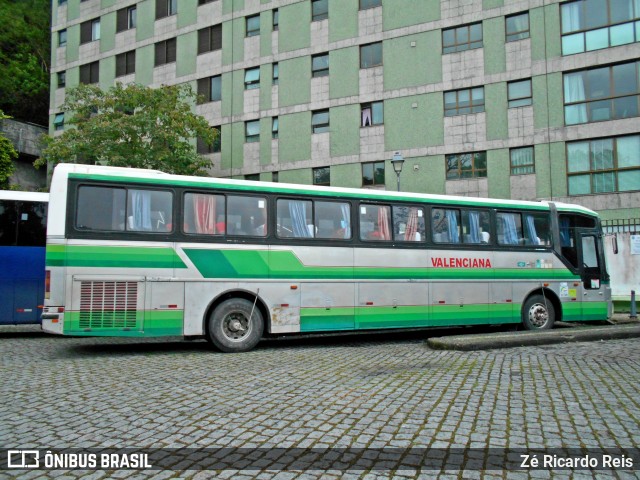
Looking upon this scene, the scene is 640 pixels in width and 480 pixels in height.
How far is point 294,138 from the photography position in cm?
3027

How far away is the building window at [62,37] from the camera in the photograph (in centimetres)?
3953

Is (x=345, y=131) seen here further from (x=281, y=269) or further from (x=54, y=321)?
(x=54, y=321)

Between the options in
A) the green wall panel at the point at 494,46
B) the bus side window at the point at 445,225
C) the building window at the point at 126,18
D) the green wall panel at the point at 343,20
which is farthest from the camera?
the building window at the point at 126,18

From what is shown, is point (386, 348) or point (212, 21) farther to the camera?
point (212, 21)

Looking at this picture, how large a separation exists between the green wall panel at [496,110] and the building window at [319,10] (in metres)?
9.97

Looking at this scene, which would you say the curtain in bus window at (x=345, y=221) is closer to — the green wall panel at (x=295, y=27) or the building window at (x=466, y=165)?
the building window at (x=466, y=165)

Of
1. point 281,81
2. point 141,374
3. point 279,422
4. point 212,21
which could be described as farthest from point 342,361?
point 212,21

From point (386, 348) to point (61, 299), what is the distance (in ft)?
20.2

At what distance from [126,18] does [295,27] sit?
13.1 meters

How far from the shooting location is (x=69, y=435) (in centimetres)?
488

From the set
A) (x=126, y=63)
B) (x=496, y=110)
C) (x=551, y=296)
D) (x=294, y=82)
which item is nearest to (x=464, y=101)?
(x=496, y=110)

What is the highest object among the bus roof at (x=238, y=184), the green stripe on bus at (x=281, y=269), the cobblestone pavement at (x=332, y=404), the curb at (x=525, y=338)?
the bus roof at (x=238, y=184)

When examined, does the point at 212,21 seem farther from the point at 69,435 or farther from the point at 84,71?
the point at 69,435

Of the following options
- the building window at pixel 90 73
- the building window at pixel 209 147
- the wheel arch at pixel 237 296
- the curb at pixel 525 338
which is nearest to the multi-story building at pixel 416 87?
the building window at pixel 209 147
